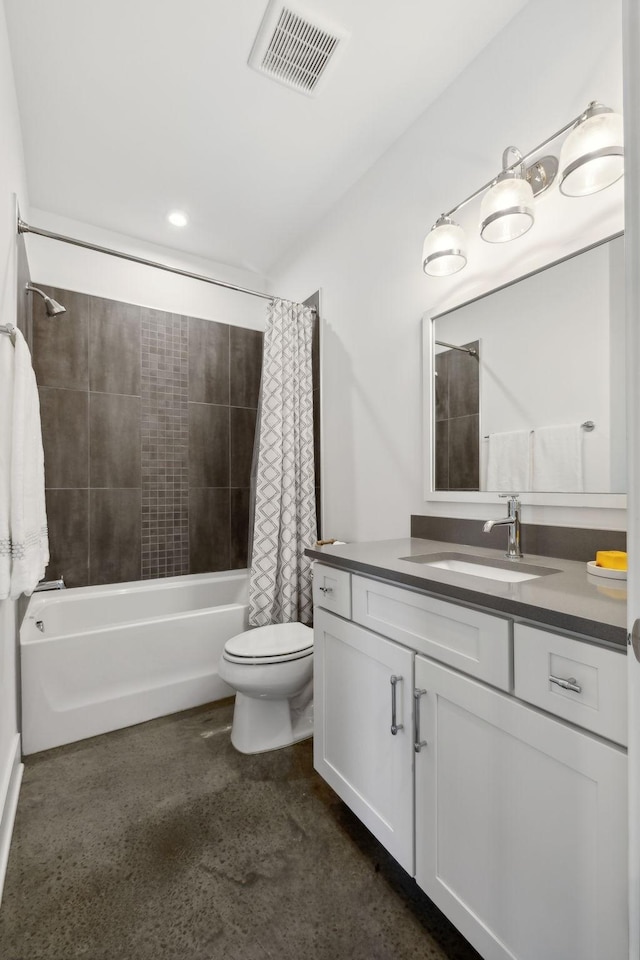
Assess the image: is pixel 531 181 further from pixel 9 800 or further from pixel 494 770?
pixel 9 800

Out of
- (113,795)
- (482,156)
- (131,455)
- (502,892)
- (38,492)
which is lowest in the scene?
(113,795)

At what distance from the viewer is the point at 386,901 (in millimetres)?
1184

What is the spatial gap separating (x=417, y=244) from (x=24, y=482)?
1.75 metres

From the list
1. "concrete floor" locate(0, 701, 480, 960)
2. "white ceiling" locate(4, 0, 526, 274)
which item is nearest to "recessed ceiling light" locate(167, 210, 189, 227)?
"white ceiling" locate(4, 0, 526, 274)

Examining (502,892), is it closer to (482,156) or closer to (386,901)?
(386,901)

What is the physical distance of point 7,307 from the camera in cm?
161

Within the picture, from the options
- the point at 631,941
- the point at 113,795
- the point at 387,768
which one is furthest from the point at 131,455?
the point at 631,941

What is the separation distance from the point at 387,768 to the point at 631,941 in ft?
2.29

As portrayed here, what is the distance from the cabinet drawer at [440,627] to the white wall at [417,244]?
1.89 feet

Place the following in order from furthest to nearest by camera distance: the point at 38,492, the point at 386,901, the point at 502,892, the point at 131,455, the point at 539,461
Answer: the point at 131,455 → the point at 38,492 → the point at 539,461 → the point at 386,901 → the point at 502,892

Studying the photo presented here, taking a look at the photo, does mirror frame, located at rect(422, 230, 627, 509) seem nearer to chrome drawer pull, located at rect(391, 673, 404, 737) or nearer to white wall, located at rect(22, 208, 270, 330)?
chrome drawer pull, located at rect(391, 673, 404, 737)

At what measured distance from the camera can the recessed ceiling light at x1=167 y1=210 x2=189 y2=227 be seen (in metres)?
2.57

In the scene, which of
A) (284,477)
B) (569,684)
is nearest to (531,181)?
(569,684)

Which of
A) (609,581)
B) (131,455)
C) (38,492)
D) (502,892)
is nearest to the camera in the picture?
(502,892)
